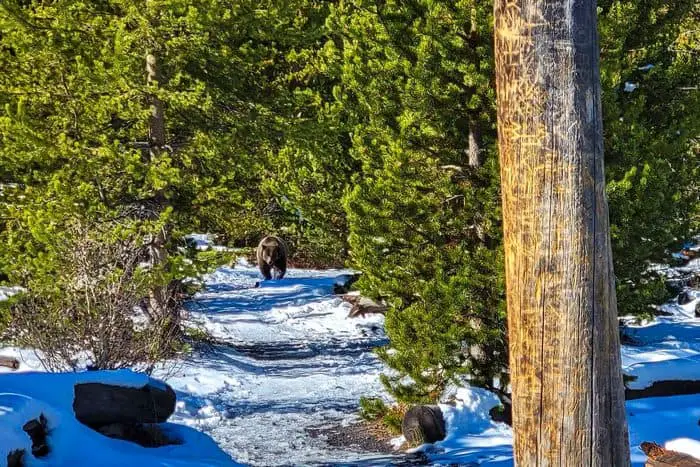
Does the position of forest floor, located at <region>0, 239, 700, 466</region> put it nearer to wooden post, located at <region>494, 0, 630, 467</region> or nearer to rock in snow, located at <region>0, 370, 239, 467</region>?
rock in snow, located at <region>0, 370, 239, 467</region>

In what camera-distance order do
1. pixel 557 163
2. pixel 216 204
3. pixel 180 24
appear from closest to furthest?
pixel 557 163
pixel 180 24
pixel 216 204

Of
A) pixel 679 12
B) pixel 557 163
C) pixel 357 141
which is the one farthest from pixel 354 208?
pixel 557 163

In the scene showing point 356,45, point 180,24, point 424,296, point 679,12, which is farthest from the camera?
point 180,24

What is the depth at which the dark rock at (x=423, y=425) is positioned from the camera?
9.02m

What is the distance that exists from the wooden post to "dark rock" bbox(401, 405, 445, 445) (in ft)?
20.4

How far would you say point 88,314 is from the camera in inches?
364

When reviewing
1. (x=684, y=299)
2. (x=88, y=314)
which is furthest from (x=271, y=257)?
(x=88, y=314)

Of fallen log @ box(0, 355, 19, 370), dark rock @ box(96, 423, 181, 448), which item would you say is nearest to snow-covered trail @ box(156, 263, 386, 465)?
dark rock @ box(96, 423, 181, 448)

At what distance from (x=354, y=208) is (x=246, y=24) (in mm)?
4886

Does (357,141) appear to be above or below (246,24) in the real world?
below

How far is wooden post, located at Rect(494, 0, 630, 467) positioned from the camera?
2844 mm

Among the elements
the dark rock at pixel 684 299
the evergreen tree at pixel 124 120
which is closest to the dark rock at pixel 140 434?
the evergreen tree at pixel 124 120

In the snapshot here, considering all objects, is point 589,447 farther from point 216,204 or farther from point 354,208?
point 216,204

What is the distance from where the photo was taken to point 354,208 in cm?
923
